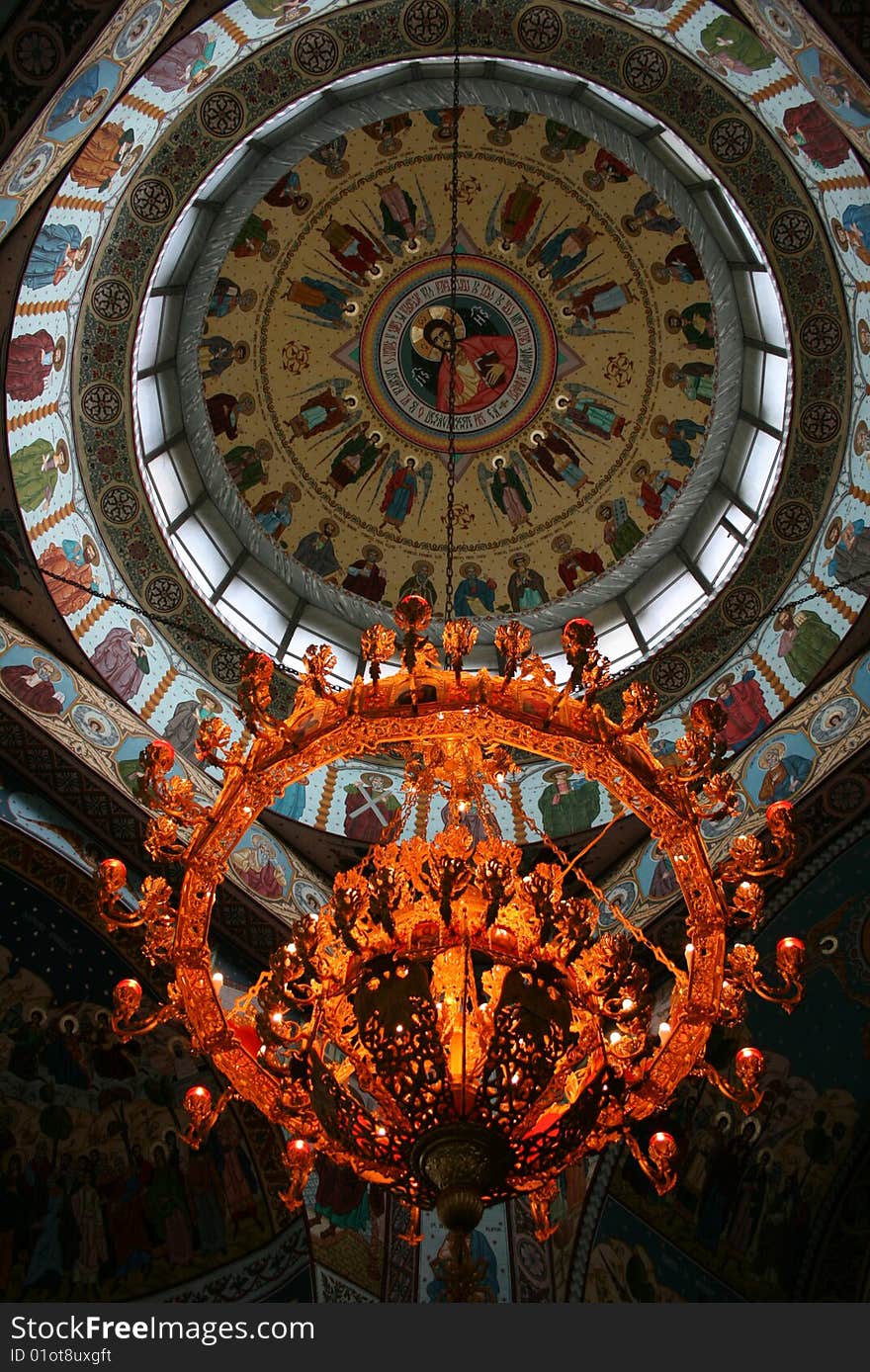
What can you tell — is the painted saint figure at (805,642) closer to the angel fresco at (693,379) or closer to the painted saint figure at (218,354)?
the angel fresco at (693,379)

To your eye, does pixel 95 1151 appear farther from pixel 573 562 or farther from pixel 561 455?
pixel 561 455

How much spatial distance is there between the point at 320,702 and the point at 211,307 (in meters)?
5.59

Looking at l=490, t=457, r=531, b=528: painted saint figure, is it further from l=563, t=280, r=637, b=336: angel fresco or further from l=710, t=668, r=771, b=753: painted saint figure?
l=710, t=668, r=771, b=753: painted saint figure

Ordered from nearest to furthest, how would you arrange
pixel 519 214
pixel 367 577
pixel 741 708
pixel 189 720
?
pixel 741 708 → pixel 189 720 → pixel 519 214 → pixel 367 577

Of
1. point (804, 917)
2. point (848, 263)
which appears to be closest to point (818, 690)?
point (804, 917)

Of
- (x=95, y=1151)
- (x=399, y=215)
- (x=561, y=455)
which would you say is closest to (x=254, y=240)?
(x=399, y=215)

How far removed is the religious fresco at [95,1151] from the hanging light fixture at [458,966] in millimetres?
3280

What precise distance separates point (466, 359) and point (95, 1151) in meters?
6.59

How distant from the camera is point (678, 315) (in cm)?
1117

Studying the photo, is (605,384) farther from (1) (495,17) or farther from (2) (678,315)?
(1) (495,17)

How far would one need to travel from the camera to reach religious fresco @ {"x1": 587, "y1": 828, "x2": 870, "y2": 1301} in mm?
9484

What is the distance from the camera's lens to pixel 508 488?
12.1 metres

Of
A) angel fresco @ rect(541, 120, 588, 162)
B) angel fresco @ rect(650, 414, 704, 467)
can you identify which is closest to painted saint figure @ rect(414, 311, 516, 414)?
angel fresco @ rect(650, 414, 704, 467)

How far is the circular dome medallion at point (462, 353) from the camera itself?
11.6m
